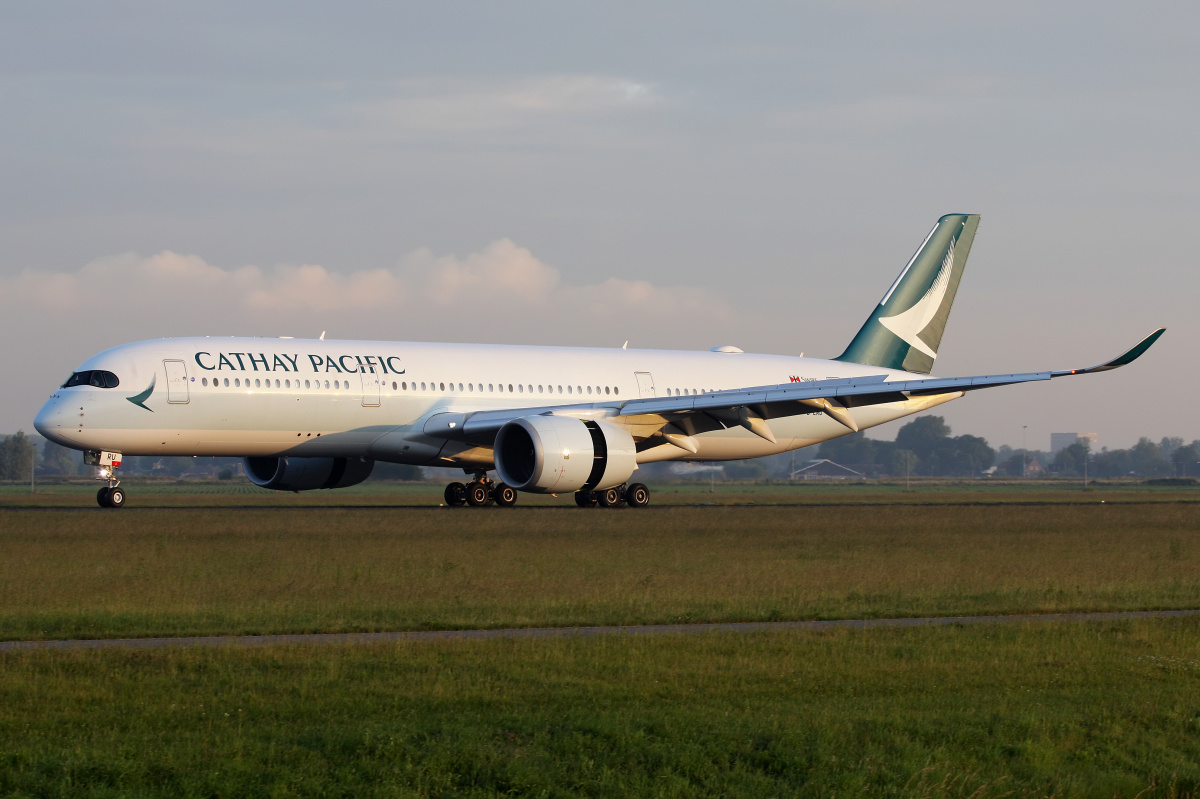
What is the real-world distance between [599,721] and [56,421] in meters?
25.8

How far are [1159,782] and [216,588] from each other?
12233 mm

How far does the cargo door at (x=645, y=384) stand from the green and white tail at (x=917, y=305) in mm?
9412

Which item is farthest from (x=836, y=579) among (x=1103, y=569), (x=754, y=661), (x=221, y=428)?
(x=221, y=428)

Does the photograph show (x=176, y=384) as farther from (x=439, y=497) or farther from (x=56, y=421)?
(x=439, y=497)

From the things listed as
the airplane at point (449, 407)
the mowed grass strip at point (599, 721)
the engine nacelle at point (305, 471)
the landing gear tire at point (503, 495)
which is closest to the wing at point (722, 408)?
the airplane at point (449, 407)

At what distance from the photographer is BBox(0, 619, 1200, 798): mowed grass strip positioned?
30.4ft

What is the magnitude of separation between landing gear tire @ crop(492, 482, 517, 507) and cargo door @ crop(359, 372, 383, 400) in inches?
158

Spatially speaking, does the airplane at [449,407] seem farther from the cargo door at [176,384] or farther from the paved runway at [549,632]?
the paved runway at [549,632]

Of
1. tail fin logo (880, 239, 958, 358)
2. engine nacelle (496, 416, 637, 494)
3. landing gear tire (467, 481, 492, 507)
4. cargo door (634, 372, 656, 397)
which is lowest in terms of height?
landing gear tire (467, 481, 492, 507)

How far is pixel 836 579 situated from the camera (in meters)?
20.5

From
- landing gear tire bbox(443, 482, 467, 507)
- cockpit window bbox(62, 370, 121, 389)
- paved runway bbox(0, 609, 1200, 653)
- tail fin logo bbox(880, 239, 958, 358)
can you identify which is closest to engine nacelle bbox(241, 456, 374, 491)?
landing gear tire bbox(443, 482, 467, 507)

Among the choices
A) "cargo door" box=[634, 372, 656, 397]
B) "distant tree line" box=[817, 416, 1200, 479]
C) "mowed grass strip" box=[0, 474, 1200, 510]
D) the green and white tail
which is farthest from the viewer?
"distant tree line" box=[817, 416, 1200, 479]

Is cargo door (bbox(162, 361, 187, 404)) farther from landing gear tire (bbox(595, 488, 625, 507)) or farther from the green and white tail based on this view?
the green and white tail

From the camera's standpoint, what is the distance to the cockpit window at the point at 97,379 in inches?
1298
